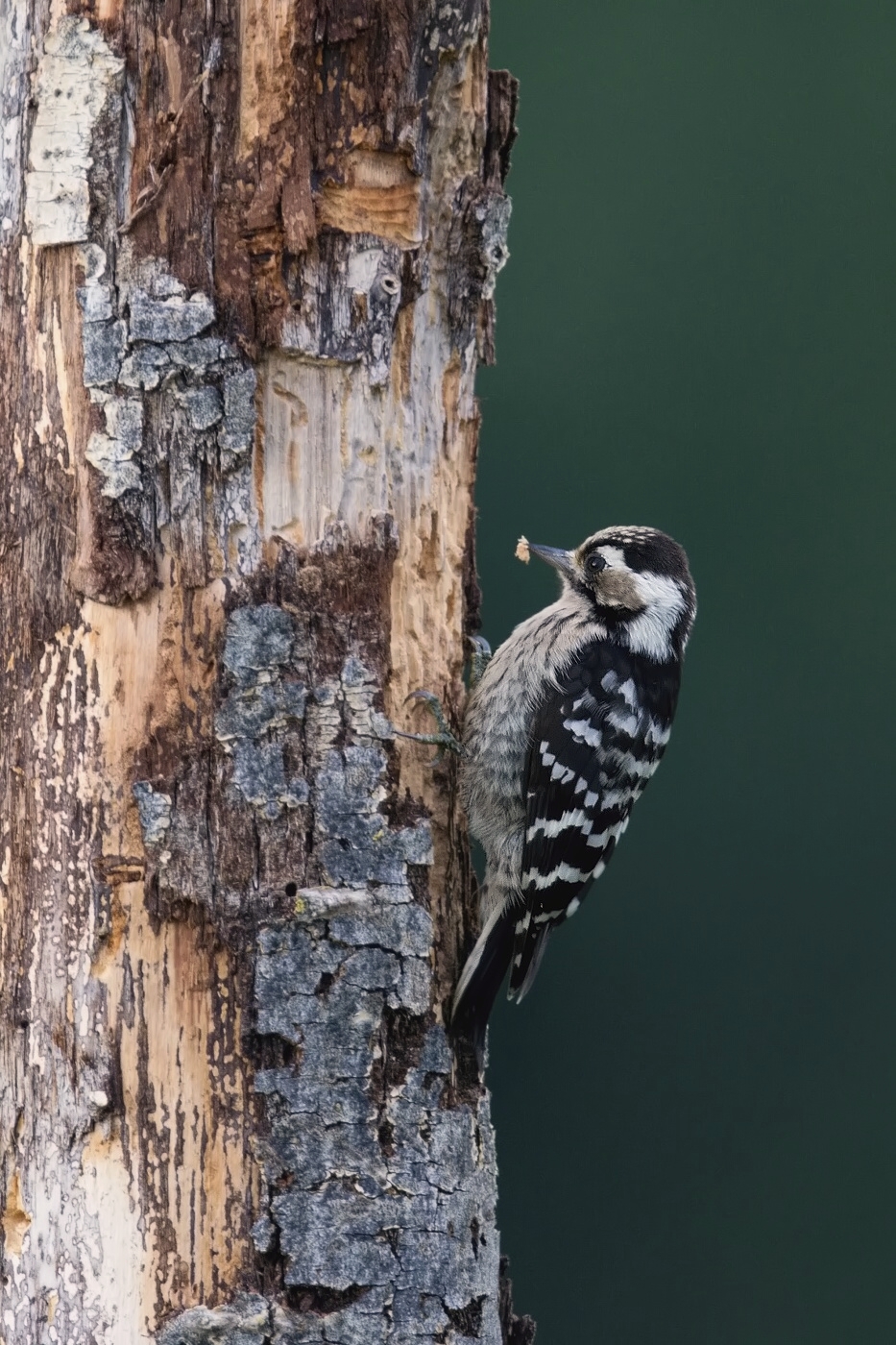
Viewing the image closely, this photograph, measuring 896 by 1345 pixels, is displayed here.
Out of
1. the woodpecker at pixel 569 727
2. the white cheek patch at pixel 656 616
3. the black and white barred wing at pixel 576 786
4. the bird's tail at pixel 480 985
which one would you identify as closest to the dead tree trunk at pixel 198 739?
the bird's tail at pixel 480 985

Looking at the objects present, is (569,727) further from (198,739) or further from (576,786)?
(198,739)

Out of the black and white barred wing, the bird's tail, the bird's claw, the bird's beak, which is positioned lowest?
the bird's tail

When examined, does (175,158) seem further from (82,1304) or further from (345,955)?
(82,1304)

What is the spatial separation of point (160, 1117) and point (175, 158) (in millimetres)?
1285

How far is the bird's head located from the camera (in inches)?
111

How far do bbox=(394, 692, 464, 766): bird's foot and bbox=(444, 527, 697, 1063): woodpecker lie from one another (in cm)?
11

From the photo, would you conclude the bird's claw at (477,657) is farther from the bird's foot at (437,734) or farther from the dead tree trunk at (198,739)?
the dead tree trunk at (198,739)

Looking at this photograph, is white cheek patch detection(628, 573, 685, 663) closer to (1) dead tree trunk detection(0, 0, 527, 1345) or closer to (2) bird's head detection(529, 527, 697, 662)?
(2) bird's head detection(529, 527, 697, 662)

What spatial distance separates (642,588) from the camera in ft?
9.26

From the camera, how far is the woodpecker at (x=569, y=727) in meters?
2.49

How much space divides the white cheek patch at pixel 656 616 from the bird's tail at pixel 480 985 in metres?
0.81

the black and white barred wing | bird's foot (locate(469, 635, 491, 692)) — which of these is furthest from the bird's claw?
the black and white barred wing

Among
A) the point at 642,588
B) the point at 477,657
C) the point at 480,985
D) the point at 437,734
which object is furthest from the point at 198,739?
the point at 642,588

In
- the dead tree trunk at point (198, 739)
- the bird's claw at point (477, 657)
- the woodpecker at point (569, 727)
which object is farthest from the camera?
the woodpecker at point (569, 727)
